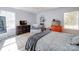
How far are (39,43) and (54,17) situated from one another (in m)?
0.48

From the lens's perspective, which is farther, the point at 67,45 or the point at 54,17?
the point at 54,17

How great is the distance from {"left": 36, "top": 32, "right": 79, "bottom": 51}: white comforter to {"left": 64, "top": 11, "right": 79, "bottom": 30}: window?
144mm

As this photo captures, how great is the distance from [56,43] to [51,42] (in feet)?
0.25

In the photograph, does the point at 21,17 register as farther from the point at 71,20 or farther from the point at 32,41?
the point at 71,20

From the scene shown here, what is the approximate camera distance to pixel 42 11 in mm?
1338

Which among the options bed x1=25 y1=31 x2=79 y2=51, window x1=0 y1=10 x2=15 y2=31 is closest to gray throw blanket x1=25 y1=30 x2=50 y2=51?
bed x1=25 y1=31 x2=79 y2=51

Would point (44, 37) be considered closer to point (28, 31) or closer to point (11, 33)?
point (28, 31)

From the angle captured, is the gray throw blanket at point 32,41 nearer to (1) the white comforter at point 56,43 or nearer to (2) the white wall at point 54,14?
(1) the white comforter at point 56,43

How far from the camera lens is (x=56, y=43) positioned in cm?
128

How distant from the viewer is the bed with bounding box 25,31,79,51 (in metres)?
1.25

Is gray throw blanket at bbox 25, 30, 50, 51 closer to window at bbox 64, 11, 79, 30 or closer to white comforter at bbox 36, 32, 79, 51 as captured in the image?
white comforter at bbox 36, 32, 79, 51

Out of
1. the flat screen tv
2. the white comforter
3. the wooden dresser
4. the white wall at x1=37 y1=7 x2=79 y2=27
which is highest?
the white wall at x1=37 y1=7 x2=79 y2=27

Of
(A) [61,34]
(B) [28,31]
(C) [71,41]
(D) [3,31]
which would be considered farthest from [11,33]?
(C) [71,41]

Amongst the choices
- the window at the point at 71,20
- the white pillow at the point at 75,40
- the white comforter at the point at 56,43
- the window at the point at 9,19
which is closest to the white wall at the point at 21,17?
the window at the point at 9,19
